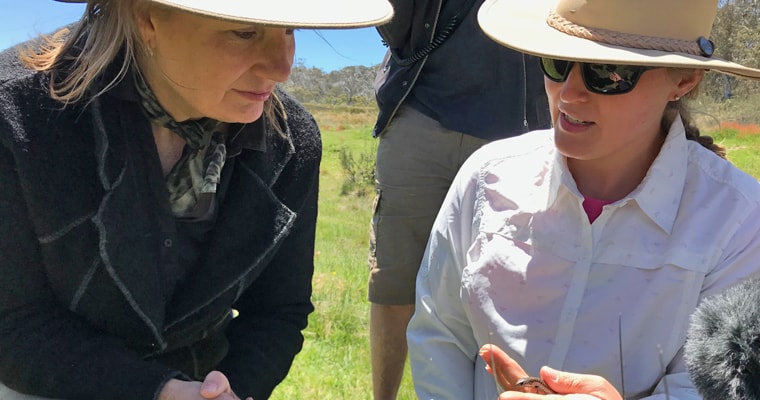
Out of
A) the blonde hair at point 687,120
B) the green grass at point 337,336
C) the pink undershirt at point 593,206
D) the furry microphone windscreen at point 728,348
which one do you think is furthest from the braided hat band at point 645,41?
the green grass at point 337,336

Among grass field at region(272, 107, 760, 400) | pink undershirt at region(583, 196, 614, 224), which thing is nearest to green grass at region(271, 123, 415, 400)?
grass field at region(272, 107, 760, 400)

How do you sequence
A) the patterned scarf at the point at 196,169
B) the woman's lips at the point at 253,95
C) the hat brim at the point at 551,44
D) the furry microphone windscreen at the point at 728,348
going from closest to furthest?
1. the furry microphone windscreen at the point at 728,348
2. the hat brim at the point at 551,44
3. the woman's lips at the point at 253,95
4. the patterned scarf at the point at 196,169

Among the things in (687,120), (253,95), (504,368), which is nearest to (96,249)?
(253,95)

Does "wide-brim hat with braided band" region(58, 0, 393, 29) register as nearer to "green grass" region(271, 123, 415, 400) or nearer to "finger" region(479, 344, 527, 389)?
"finger" region(479, 344, 527, 389)

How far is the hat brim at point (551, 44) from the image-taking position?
5.48 feet

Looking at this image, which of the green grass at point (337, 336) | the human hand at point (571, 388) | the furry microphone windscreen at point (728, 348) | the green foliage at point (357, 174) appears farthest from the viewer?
the green foliage at point (357, 174)

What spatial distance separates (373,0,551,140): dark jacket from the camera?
9.41 feet

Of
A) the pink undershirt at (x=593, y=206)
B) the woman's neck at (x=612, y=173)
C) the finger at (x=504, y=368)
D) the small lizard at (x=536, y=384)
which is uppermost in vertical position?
the woman's neck at (x=612, y=173)

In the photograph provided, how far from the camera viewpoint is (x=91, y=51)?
6.28 ft

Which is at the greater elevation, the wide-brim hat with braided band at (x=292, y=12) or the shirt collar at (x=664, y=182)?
the wide-brim hat with braided band at (x=292, y=12)

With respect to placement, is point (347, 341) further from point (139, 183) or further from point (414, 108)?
point (139, 183)

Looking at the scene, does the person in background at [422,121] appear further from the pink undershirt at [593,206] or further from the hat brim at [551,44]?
the pink undershirt at [593,206]

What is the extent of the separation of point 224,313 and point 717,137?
16.2m

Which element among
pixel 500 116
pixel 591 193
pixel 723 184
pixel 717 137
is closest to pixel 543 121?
pixel 500 116
